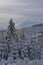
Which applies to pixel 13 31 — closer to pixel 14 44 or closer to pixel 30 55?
pixel 14 44

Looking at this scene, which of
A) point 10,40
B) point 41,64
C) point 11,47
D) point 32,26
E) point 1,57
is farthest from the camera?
point 32,26

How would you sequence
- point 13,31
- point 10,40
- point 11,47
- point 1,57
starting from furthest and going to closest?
point 13,31 → point 10,40 → point 11,47 → point 1,57

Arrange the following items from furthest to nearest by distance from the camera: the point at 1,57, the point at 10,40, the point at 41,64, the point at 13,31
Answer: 1. the point at 13,31
2. the point at 10,40
3. the point at 1,57
4. the point at 41,64

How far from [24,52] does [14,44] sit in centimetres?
94

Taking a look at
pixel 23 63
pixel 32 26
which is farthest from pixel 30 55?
pixel 32 26

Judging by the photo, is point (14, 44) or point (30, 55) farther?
point (14, 44)

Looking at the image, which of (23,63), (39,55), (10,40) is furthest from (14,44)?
(23,63)

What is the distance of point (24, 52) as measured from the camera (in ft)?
45.5

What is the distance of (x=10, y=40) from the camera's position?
15109 mm

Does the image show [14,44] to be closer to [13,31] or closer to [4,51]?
[4,51]

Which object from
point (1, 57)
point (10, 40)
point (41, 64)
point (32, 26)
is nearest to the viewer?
point (41, 64)

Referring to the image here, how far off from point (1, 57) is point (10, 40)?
7.11ft

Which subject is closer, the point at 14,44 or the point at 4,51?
the point at 4,51

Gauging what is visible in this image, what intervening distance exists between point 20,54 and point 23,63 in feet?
12.1
